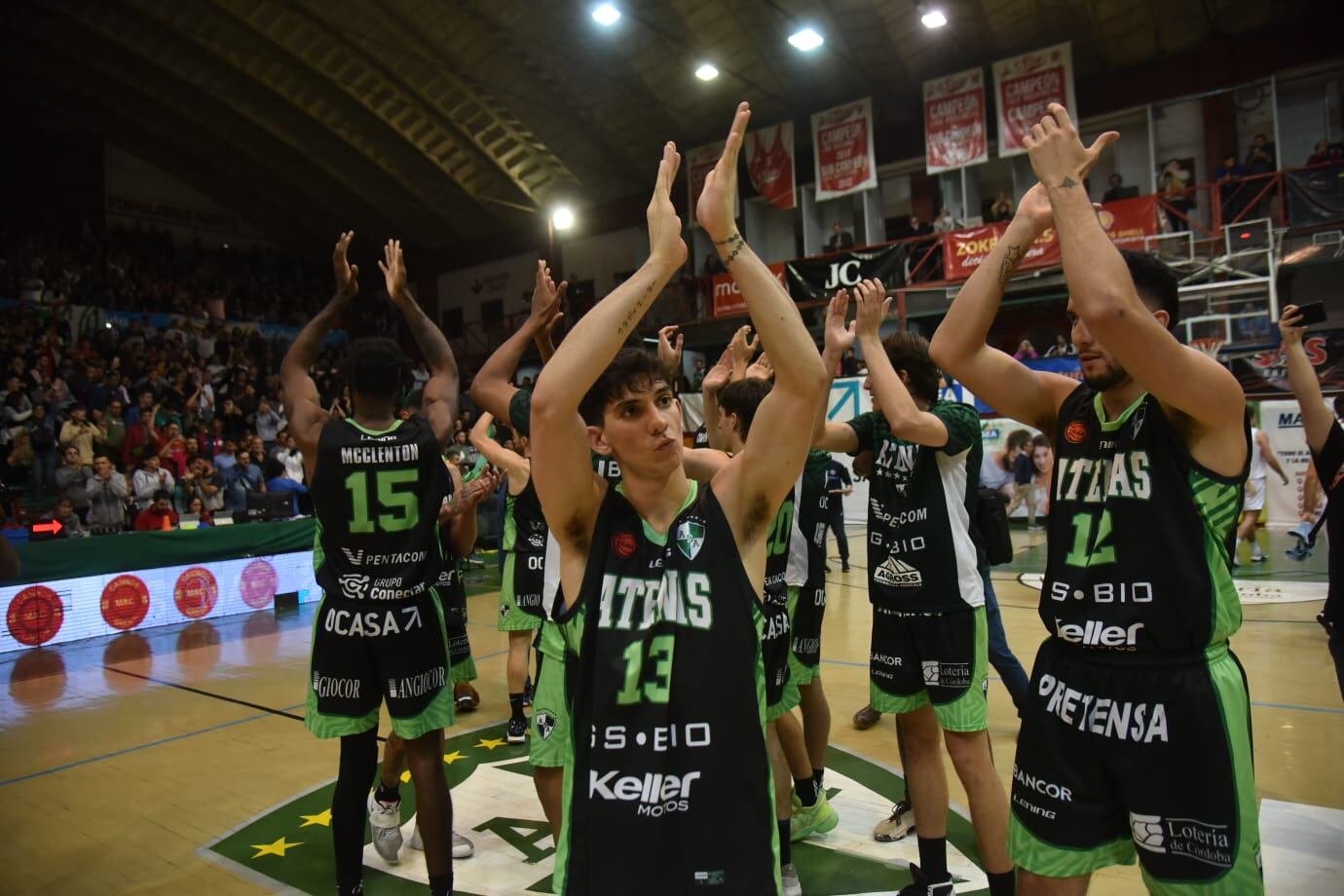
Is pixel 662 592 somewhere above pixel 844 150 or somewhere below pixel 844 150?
below

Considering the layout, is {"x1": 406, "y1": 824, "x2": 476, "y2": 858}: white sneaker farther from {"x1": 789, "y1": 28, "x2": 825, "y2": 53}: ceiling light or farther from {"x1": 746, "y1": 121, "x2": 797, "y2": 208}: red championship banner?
{"x1": 746, "y1": 121, "x2": 797, "y2": 208}: red championship banner

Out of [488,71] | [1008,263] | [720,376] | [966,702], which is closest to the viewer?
[1008,263]

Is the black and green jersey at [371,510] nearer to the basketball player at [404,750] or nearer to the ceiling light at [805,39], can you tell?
the basketball player at [404,750]

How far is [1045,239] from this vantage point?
16.4 meters

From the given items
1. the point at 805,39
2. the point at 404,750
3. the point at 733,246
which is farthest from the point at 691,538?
the point at 805,39

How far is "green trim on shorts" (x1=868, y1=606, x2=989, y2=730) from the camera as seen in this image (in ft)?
10.9

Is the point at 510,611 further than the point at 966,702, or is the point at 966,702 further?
the point at 510,611

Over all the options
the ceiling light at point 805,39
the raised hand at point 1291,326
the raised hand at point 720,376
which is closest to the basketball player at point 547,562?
the raised hand at point 720,376

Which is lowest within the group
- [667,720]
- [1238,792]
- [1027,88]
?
[1238,792]

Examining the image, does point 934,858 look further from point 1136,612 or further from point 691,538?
point 691,538

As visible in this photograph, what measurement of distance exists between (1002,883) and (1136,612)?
62.0 inches

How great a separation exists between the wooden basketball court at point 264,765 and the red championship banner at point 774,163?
48.3 feet

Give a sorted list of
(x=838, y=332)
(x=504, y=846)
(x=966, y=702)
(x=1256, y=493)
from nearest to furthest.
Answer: (x=838, y=332) < (x=966, y=702) < (x=504, y=846) < (x=1256, y=493)

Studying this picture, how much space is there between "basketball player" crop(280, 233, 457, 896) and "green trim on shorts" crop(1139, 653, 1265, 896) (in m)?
2.52
